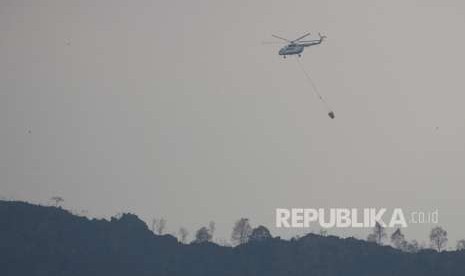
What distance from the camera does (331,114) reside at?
6841 inches

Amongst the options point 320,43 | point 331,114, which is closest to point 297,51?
point 320,43

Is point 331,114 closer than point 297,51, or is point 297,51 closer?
point 331,114

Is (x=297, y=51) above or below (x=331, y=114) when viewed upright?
above

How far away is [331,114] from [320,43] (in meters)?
21.7

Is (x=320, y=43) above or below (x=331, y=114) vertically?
above

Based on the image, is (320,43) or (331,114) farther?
(320,43)

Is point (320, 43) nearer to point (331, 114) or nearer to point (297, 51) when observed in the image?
point (297, 51)

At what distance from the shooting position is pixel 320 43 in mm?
192000

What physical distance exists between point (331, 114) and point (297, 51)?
22.0 metres

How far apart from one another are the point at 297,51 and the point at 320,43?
390 cm
